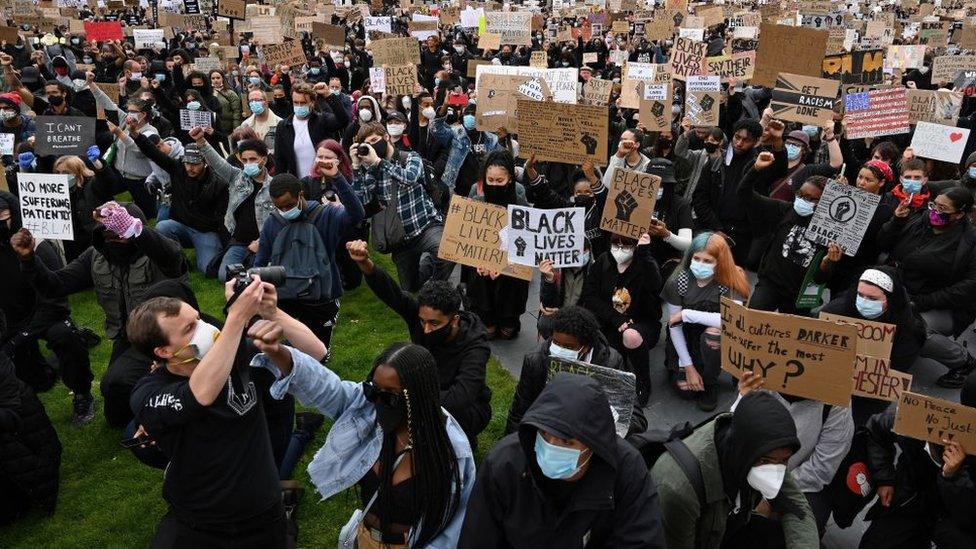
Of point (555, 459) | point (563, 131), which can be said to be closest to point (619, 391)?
point (555, 459)

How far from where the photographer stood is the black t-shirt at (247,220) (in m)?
7.78

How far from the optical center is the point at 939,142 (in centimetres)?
849

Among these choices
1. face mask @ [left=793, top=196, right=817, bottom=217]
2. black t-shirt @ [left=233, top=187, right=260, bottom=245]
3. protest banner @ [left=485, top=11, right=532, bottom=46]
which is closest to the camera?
face mask @ [left=793, top=196, right=817, bottom=217]

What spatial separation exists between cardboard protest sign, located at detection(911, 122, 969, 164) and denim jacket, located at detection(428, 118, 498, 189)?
5275 mm

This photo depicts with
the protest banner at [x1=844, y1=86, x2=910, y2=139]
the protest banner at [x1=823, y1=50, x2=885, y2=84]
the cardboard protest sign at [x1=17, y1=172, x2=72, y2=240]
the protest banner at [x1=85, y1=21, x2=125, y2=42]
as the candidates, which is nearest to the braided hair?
the cardboard protest sign at [x1=17, y1=172, x2=72, y2=240]

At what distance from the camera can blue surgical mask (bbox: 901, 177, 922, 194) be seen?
22.8 ft

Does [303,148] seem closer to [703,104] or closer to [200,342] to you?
[703,104]

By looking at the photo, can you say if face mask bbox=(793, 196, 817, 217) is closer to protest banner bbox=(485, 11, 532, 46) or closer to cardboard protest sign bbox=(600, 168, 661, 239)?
cardboard protest sign bbox=(600, 168, 661, 239)

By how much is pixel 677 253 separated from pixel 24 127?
8518 mm

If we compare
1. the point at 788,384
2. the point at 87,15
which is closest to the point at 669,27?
the point at 788,384

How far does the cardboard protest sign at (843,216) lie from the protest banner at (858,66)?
6.94 m

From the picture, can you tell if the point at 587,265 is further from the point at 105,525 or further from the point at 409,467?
the point at 105,525

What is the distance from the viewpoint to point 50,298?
5652 millimetres

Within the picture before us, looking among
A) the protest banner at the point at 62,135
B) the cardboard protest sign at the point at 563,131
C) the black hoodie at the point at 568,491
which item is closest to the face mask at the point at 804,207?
the cardboard protest sign at the point at 563,131
